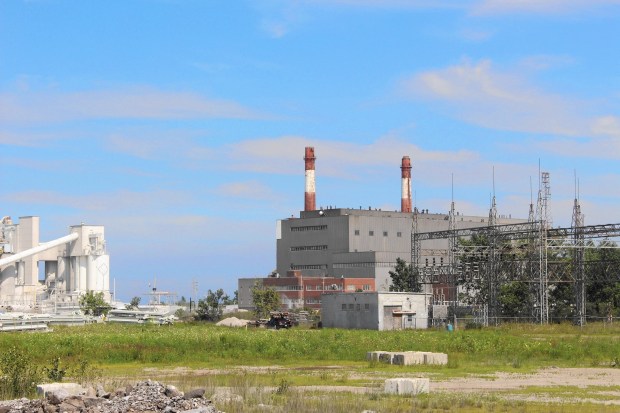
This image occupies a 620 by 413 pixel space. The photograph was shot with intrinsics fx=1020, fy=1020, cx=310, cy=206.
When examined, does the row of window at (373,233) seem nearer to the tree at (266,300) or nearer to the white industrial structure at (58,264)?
the tree at (266,300)

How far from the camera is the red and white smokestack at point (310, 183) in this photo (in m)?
144

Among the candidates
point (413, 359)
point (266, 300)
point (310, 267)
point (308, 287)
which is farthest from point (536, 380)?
point (310, 267)

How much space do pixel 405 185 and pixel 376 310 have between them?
66.8m

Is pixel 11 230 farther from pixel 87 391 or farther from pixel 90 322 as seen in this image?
pixel 87 391

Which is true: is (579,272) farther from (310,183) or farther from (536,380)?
(310,183)

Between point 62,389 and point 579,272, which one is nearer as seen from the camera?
point 62,389

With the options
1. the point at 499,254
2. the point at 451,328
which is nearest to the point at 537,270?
the point at 499,254

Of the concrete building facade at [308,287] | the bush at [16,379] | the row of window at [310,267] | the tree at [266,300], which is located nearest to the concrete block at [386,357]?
the bush at [16,379]

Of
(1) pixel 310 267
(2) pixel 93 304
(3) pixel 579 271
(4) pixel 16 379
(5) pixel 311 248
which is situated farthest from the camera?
(1) pixel 310 267

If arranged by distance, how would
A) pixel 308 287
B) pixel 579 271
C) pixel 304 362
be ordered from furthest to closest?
pixel 308 287
pixel 579 271
pixel 304 362

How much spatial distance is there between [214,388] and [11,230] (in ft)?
425

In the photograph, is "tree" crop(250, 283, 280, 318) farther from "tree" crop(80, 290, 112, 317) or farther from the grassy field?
the grassy field

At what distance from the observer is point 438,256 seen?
486 ft

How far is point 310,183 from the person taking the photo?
149 m
